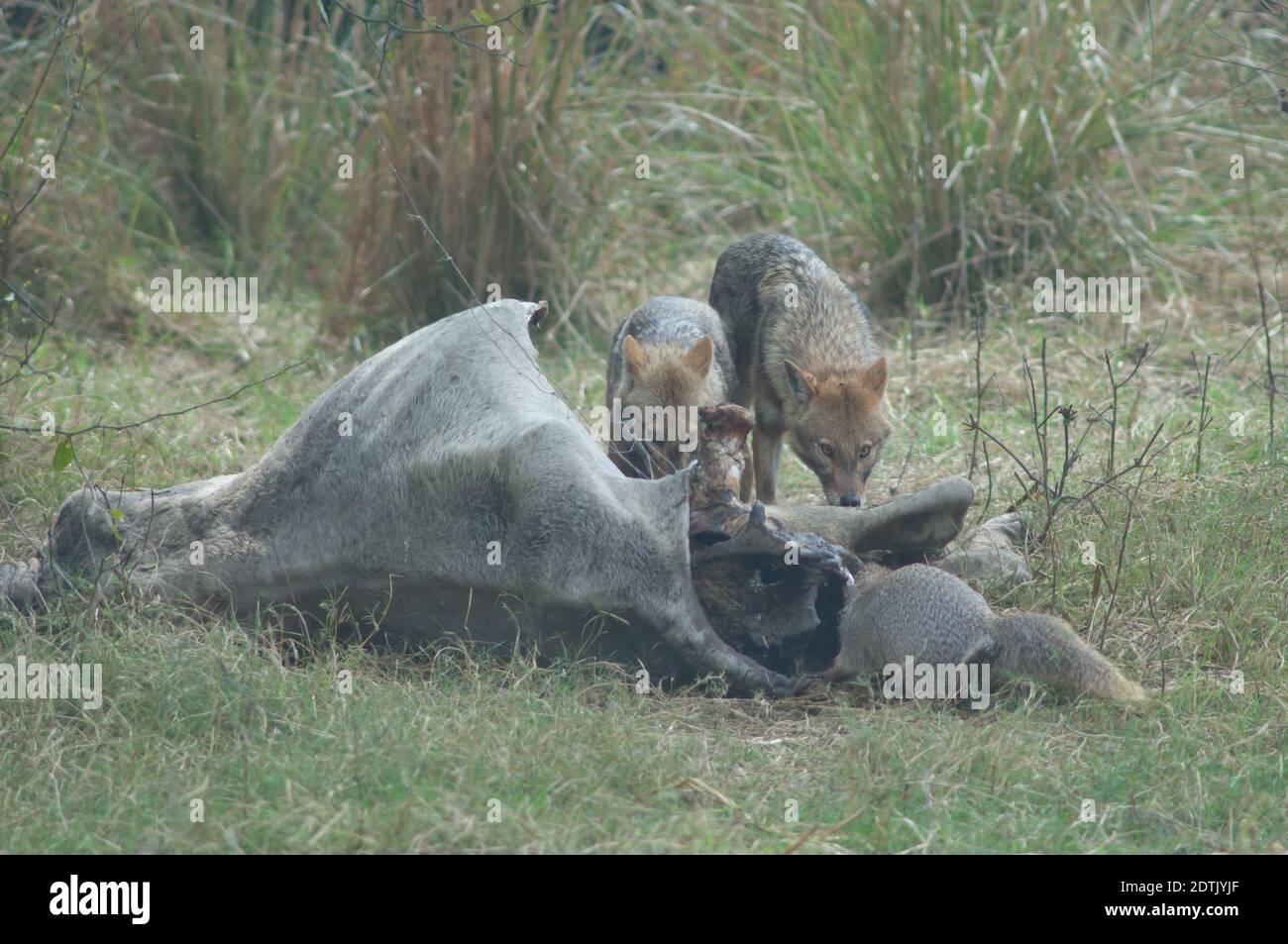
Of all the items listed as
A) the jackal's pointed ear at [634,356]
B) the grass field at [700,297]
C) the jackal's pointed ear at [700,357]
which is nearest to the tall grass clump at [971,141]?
the grass field at [700,297]

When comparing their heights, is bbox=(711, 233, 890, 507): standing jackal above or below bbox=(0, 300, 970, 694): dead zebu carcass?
above

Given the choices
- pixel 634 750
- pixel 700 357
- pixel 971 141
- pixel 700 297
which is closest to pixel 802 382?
pixel 700 357

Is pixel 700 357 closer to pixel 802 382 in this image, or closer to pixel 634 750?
pixel 802 382

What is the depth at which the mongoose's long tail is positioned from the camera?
4363mm

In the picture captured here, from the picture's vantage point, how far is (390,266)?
891cm

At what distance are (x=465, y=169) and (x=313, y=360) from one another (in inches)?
55.9

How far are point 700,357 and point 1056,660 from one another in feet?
7.25

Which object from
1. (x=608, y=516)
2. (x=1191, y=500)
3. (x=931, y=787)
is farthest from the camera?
(x=1191, y=500)

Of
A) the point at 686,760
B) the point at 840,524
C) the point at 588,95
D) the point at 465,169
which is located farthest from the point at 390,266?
the point at 686,760

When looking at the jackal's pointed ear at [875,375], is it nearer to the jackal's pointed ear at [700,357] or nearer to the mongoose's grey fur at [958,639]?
the jackal's pointed ear at [700,357]

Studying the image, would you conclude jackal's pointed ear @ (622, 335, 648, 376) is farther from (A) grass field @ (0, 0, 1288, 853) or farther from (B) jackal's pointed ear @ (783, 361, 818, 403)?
(A) grass field @ (0, 0, 1288, 853)

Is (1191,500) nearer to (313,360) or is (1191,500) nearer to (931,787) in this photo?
(931,787)

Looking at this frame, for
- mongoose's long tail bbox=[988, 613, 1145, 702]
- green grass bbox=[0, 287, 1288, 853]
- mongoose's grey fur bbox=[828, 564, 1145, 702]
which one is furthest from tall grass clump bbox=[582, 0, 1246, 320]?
mongoose's long tail bbox=[988, 613, 1145, 702]

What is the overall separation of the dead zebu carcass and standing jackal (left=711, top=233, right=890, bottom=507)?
46.8 inches
